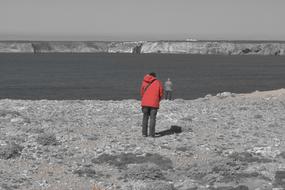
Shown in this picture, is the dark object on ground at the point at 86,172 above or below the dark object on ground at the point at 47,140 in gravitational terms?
below

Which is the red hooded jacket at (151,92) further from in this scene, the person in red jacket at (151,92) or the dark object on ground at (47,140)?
the dark object on ground at (47,140)

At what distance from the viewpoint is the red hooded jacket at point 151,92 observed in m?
19.1

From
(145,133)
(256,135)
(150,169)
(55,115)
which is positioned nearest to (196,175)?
(150,169)

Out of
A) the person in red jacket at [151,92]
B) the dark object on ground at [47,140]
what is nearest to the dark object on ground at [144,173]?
the dark object on ground at [47,140]

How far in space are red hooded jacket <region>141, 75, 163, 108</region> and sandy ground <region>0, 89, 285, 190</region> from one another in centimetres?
116

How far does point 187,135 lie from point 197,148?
204cm

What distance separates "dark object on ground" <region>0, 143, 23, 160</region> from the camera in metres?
16.6

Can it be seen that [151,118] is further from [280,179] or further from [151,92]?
[280,179]

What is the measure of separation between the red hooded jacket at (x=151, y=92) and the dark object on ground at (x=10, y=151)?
13.9ft

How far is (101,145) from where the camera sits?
60.1 feet

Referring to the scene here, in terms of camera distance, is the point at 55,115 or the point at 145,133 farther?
the point at 55,115

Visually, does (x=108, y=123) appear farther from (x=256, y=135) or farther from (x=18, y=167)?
(x=18, y=167)

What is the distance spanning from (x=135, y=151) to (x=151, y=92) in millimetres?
Result: 2279

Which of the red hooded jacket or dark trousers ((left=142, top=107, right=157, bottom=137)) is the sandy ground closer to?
dark trousers ((left=142, top=107, right=157, bottom=137))
